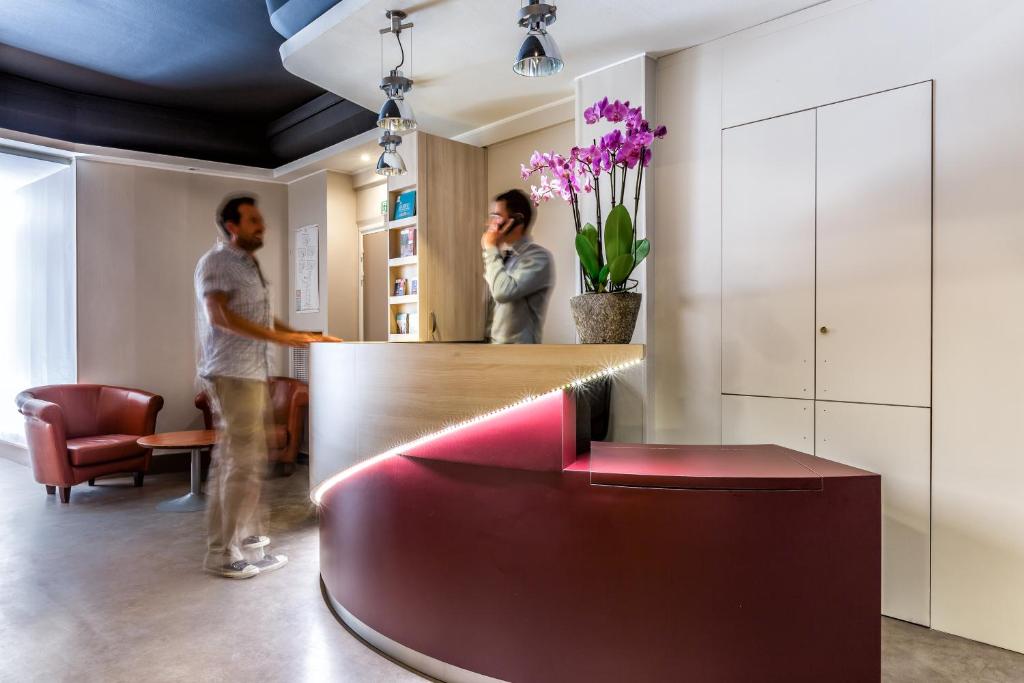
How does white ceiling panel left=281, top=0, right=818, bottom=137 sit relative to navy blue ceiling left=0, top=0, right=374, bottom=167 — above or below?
below

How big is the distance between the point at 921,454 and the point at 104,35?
5.75 metres

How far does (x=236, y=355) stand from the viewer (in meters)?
3.00

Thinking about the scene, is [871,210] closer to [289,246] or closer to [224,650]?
[224,650]

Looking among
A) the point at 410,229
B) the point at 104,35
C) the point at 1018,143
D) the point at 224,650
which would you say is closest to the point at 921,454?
the point at 1018,143

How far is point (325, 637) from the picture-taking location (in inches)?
98.7

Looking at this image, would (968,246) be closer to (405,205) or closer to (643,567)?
(643,567)

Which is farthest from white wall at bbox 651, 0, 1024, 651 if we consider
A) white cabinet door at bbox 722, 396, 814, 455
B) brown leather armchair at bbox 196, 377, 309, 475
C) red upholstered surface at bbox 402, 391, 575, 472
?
brown leather armchair at bbox 196, 377, 309, 475

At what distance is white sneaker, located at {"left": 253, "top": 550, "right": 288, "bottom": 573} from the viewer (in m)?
3.23

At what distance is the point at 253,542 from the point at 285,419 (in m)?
2.46

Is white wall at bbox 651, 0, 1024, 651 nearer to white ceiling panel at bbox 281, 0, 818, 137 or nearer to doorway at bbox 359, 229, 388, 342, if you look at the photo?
white ceiling panel at bbox 281, 0, 818, 137

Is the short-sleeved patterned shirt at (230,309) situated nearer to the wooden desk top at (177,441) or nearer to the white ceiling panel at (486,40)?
the white ceiling panel at (486,40)

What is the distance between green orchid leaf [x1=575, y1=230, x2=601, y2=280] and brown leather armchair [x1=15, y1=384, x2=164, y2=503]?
14.6ft

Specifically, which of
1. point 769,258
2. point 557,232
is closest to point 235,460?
point 557,232

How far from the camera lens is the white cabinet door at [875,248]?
8.64ft
